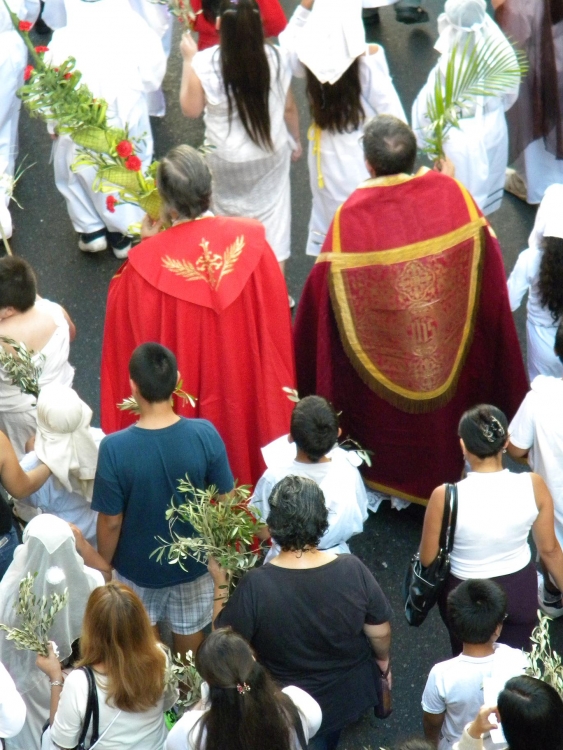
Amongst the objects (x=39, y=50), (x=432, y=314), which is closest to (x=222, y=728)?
(x=432, y=314)

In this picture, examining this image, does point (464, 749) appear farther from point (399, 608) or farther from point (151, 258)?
point (151, 258)

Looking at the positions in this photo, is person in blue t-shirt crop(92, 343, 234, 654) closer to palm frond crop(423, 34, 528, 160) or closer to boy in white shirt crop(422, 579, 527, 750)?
boy in white shirt crop(422, 579, 527, 750)

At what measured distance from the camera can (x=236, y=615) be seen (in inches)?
124

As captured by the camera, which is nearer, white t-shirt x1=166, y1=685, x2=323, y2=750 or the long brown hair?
white t-shirt x1=166, y1=685, x2=323, y2=750

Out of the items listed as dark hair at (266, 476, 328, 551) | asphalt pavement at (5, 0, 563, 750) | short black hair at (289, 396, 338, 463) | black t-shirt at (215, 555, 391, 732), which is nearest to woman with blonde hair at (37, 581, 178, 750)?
black t-shirt at (215, 555, 391, 732)

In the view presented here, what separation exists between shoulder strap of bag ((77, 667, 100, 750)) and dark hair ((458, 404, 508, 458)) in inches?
54.7

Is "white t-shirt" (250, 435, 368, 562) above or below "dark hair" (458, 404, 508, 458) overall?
below

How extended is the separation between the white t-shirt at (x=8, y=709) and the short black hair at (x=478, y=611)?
1240 millimetres

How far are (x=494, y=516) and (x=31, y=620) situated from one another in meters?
1.45

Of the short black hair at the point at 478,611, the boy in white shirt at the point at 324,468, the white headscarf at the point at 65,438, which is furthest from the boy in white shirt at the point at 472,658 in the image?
the white headscarf at the point at 65,438

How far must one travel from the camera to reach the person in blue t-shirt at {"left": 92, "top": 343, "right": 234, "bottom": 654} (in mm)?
3631

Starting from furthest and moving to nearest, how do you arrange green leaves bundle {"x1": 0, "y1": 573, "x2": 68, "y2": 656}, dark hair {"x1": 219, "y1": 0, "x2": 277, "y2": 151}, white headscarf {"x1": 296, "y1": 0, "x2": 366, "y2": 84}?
white headscarf {"x1": 296, "y1": 0, "x2": 366, "y2": 84}
dark hair {"x1": 219, "y1": 0, "x2": 277, "y2": 151}
green leaves bundle {"x1": 0, "y1": 573, "x2": 68, "y2": 656}

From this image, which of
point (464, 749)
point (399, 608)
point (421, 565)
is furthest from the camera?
point (399, 608)

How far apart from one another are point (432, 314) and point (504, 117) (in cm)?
201
